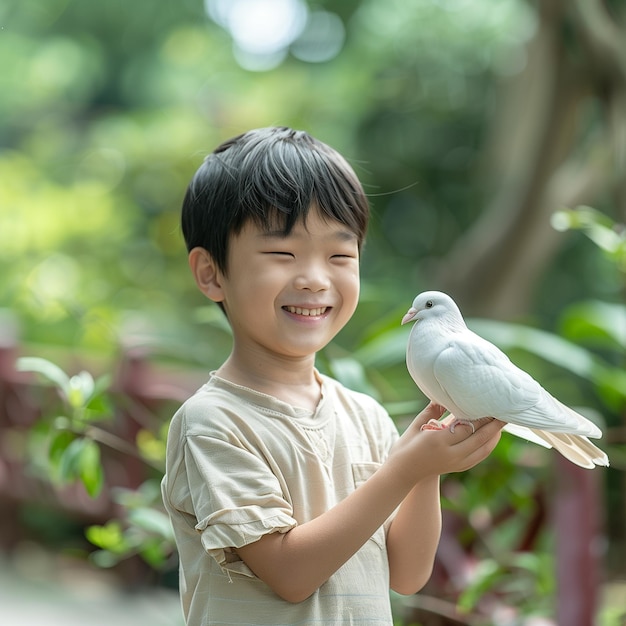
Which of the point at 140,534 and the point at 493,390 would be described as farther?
the point at 140,534

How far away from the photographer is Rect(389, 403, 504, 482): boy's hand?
762 millimetres

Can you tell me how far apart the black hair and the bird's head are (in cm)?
13

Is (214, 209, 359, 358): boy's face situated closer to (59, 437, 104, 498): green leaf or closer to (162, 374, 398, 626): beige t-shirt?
(162, 374, 398, 626): beige t-shirt

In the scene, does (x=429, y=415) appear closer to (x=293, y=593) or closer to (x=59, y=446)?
(x=293, y=593)

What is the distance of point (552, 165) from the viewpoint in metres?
2.31

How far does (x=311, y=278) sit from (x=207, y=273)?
12cm

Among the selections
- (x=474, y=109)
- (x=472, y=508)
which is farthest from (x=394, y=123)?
(x=472, y=508)

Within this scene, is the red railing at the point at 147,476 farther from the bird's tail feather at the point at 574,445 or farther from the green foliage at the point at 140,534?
the bird's tail feather at the point at 574,445

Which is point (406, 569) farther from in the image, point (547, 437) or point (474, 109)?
point (474, 109)

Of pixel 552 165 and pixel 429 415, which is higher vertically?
pixel 552 165

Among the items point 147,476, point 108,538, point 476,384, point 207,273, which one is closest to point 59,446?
point 108,538

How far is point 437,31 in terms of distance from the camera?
3.76m

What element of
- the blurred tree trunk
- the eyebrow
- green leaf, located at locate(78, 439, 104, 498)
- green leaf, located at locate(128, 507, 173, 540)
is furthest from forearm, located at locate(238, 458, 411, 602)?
the blurred tree trunk

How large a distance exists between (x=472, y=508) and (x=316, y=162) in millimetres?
885
